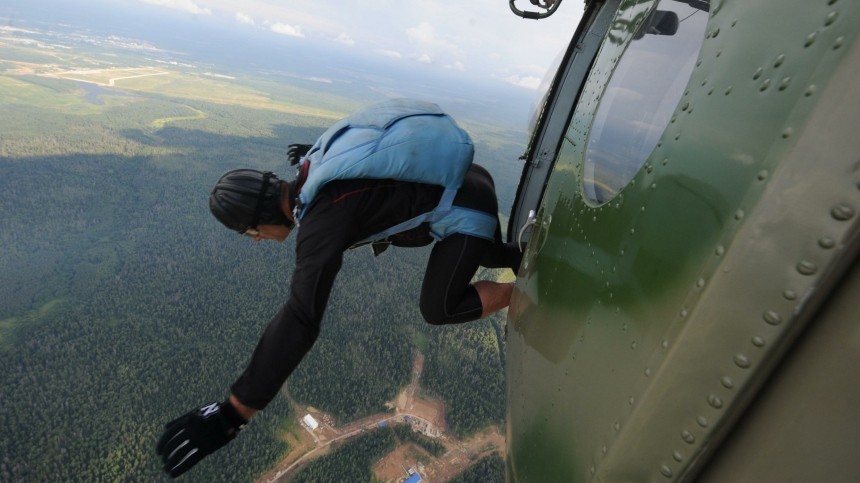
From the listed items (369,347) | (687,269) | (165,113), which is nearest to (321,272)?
(687,269)

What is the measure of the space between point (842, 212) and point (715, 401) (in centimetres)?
36

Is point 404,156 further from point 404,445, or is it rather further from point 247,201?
point 404,445

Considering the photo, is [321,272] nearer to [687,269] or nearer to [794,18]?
[687,269]

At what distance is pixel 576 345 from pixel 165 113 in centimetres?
9622

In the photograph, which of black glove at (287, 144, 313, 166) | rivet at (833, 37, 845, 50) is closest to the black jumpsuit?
black glove at (287, 144, 313, 166)

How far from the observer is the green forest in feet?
93.2

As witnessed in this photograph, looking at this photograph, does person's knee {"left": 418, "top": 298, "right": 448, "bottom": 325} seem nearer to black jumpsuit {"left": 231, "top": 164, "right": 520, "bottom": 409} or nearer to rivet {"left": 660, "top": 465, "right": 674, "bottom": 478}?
black jumpsuit {"left": 231, "top": 164, "right": 520, "bottom": 409}

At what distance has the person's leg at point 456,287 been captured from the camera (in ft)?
7.75

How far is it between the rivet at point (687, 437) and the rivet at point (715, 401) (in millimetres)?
76

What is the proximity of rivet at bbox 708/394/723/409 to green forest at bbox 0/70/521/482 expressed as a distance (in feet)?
98.8

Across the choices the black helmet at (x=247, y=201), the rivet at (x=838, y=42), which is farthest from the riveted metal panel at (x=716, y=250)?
the black helmet at (x=247, y=201)

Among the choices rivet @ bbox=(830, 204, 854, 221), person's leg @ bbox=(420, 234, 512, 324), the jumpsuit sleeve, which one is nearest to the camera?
rivet @ bbox=(830, 204, 854, 221)

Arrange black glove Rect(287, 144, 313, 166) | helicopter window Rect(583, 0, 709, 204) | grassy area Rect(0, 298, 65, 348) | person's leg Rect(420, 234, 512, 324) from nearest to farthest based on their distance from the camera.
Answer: helicopter window Rect(583, 0, 709, 204)
person's leg Rect(420, 234, 512, 324)
black glove Rect(287, 144, 313, 166)
grassy area Rect(0, 298, 65, 348)

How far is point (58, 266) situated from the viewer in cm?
4272
